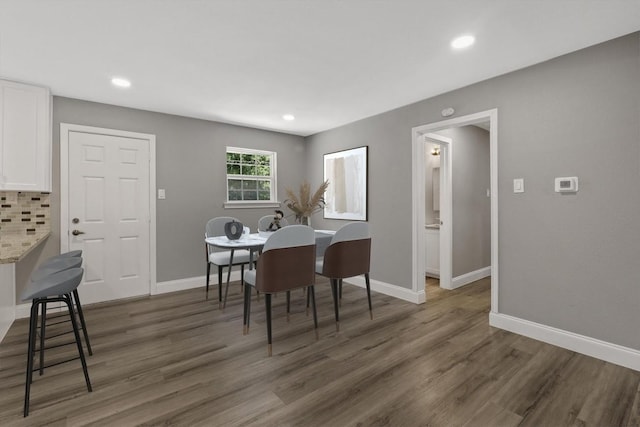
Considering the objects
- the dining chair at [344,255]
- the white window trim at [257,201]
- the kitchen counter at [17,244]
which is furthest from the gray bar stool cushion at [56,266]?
the white window trim at [257,201]

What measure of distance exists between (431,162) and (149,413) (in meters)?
4.91

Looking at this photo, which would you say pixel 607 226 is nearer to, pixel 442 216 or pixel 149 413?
pixel 442 216

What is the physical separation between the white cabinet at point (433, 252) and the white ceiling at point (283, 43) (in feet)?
7.11

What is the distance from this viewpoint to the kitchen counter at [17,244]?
2016 millimetres

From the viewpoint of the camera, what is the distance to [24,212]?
10.7 feet

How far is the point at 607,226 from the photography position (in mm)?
2340

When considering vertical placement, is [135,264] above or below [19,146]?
below

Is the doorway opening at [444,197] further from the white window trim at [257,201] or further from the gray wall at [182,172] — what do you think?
the gray wall at [182,172]

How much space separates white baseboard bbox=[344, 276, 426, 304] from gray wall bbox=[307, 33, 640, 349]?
933 millimetres

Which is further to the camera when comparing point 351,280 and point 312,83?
point 351,280

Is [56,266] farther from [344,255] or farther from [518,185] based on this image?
[518,185]

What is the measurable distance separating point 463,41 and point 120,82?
10.4ft

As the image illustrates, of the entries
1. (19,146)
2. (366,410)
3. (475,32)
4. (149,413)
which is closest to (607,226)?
(475,32)

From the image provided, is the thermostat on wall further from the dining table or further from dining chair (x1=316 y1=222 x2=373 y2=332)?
the dining table
